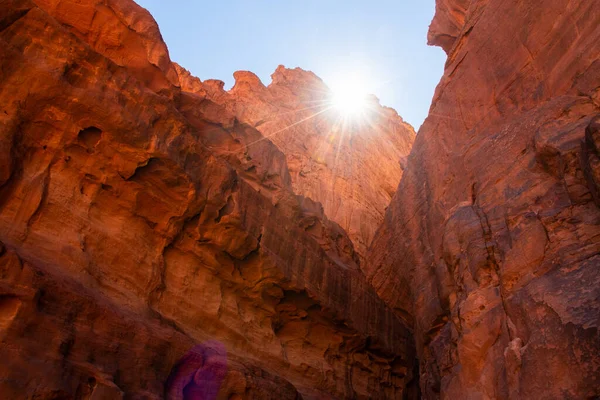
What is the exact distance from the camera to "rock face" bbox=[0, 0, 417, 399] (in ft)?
42.9

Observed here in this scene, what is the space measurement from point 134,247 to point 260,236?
5548mm

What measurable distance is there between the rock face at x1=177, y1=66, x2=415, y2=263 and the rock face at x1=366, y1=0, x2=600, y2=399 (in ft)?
77.6

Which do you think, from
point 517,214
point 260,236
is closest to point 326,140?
point 260,236

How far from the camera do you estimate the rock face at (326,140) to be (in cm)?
4962

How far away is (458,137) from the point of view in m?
22.6

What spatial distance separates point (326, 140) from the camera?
192 ft

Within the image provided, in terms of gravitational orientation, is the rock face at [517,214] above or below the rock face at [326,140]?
below

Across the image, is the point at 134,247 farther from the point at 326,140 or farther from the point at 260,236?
the point at 326,140

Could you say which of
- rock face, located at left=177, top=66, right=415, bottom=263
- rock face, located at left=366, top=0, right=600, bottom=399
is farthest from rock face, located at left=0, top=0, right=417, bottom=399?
rock face, located at left=177, top=66, right=415, bottom=263

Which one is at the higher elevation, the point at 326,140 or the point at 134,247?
the point at 326,140

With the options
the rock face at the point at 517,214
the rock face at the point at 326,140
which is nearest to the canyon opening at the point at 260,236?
the rock face at the point at 517,214

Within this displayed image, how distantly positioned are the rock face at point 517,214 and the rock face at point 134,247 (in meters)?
6.05

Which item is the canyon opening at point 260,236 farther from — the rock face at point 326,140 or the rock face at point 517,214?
the rock face at point 326,140

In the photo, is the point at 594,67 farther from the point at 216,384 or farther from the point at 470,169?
Answer: the point at 216,384
